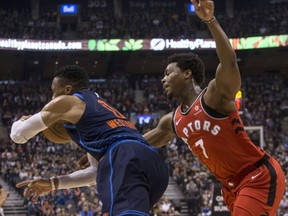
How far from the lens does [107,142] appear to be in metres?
3.82

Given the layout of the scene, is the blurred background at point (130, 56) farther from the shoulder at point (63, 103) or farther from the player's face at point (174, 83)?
the shoulder at point (63, 103)

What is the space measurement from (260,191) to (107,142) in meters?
1.37

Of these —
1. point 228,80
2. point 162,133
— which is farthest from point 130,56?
point 228,80

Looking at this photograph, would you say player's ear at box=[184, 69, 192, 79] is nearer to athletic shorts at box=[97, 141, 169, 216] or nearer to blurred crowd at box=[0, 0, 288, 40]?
athletic shorts at box=[97, 141, 169, 216]

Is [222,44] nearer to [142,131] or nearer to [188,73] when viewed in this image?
[188,73]

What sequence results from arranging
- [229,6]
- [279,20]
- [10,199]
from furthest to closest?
1. [229,6]
2. [279,20]
3. [10,199]

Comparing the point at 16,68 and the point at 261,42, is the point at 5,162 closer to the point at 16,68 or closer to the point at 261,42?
the point at 16,68

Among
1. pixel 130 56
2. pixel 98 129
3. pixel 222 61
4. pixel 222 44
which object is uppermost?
pixel 130 56

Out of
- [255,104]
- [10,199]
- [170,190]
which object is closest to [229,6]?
[255,104]

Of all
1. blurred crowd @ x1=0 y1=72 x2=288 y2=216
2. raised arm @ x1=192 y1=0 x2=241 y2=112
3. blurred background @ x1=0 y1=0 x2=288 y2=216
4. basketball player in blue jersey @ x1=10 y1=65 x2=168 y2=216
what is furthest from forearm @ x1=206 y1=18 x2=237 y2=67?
blurred background @ x1=0 y1=0 x2=288 y2=216

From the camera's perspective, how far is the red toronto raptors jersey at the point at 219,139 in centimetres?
430

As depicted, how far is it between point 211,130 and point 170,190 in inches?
661

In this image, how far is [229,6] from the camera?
1356 inches

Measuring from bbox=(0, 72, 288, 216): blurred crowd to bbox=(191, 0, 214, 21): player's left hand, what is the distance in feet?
41.5
